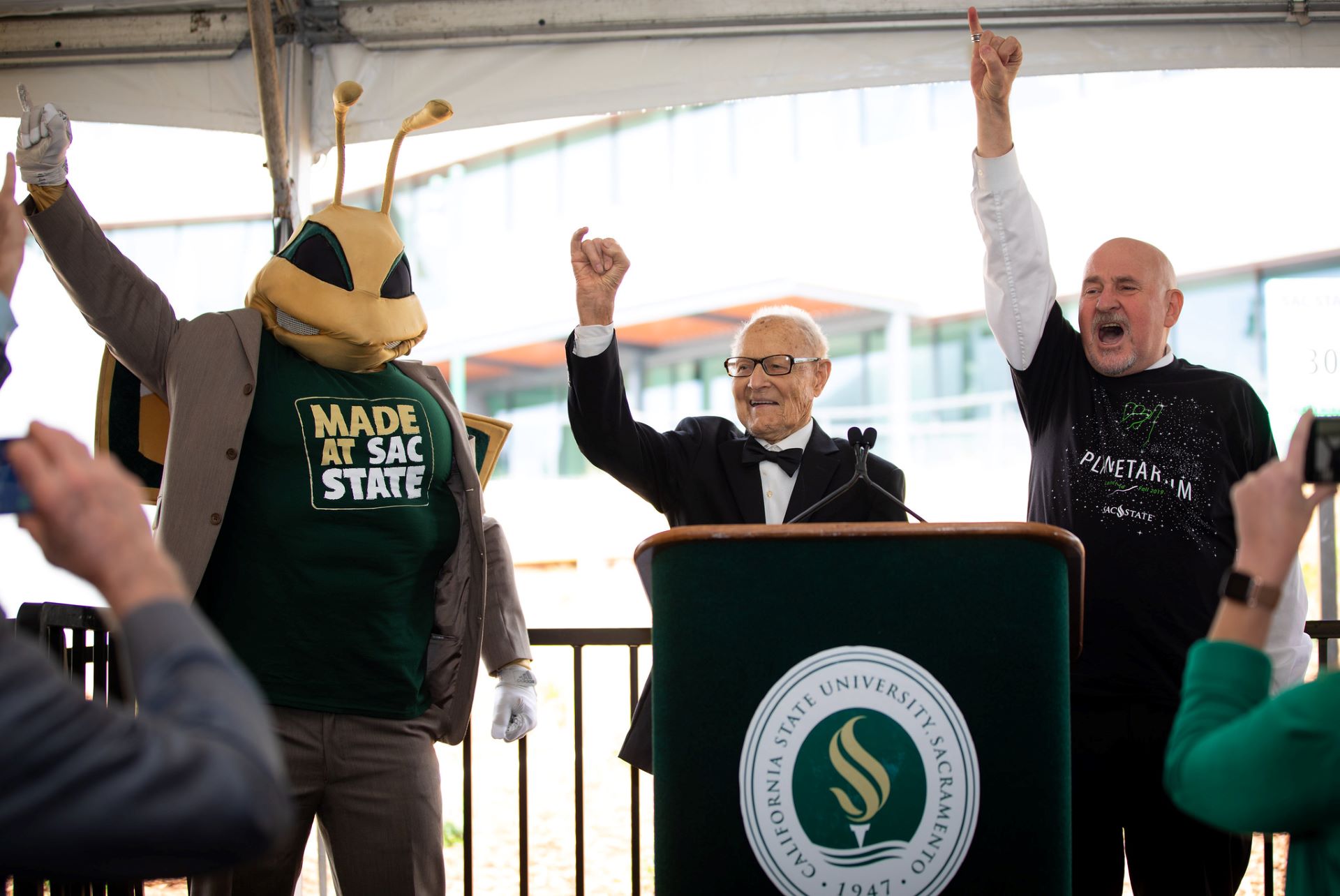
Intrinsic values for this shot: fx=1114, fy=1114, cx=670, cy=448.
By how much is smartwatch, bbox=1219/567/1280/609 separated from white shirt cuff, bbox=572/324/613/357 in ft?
4.72

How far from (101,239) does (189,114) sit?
1.12 meters

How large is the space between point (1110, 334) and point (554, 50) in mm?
1694

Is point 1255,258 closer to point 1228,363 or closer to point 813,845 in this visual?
point 1228,363

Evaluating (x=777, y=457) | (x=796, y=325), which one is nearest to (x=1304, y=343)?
(x=796, y=325)

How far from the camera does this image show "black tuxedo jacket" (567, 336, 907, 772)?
240 cm

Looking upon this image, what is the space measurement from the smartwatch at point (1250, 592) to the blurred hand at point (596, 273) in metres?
1.44

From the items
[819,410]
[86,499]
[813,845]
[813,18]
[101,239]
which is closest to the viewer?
[86,499]

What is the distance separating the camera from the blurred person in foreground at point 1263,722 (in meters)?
1.03

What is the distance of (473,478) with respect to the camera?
2.45 m

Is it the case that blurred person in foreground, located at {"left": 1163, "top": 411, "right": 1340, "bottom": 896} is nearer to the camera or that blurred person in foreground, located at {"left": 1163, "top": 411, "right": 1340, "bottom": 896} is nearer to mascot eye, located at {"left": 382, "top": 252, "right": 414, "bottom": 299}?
the camera

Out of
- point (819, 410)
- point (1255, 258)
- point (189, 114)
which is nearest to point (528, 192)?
point (819, 410)

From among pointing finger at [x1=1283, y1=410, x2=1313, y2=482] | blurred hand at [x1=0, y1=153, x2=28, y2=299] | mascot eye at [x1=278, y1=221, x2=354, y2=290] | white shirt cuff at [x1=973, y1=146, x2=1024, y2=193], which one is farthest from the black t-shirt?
blurred hand at [x1=0, y1=153, x2=28, y2=299]

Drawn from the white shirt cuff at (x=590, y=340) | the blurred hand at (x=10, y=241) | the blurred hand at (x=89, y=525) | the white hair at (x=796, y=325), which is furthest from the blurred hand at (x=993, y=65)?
the blurred hand at (x=89, y=525)

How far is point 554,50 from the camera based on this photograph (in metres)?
3.11
